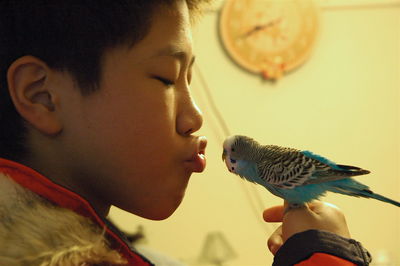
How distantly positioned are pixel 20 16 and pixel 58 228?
20 cm

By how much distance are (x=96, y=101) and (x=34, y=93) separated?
0.06 meters

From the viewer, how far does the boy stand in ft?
1.24

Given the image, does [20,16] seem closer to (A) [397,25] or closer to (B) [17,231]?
(B) [17,231]

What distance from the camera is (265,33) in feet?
4.27

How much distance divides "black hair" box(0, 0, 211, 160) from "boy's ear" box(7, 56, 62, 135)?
11mm

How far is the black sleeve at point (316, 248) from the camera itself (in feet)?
1.24

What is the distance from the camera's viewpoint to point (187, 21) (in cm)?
43

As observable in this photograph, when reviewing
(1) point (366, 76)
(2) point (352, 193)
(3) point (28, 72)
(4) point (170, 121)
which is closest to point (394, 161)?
(1) point (366, 76)

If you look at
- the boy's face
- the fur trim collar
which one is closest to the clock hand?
the boy's face

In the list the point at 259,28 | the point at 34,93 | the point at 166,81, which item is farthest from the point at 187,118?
the point at 259,28

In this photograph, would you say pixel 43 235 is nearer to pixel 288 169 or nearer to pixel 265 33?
pixel 288 169

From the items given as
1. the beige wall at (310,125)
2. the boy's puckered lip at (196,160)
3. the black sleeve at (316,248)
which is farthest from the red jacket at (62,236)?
the beige wall at (310,125)

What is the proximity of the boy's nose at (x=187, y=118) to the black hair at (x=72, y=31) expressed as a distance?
83 mm

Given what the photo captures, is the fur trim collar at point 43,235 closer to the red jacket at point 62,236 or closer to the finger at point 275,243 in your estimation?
the red jacket at point 62,236
